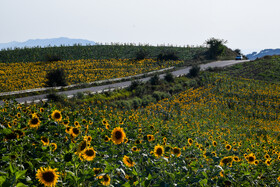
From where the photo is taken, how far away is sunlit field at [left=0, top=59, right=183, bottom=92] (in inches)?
1097

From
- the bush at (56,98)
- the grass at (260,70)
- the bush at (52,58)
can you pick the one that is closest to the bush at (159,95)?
the bush at (56,98)

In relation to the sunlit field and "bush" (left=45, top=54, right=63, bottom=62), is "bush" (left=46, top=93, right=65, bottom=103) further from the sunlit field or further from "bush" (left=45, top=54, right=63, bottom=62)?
"bush" (left=45, top=54, right=63, bottom=62)

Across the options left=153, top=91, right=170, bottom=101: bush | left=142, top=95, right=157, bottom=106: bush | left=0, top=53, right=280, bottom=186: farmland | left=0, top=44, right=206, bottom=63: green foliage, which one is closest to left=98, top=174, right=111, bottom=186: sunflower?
left=0, top=53, right=280, bottom=186: farmland

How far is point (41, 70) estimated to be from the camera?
3516cm

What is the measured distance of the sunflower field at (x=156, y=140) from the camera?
9.74 feet

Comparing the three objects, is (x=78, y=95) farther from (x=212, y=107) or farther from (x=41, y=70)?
(x=41, y=70)

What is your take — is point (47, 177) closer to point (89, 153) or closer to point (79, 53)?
point (89, 153)

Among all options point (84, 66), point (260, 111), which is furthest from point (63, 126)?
point (84, 66)

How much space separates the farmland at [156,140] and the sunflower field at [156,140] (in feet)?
0.04

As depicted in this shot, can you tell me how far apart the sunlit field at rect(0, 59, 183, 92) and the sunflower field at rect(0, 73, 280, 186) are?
12598 mm

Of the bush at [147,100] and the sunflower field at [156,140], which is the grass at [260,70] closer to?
the sunflower field at [156,140]

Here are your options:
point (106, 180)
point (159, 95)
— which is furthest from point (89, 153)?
point (159, 95)

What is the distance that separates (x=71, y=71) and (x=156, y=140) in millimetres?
31719

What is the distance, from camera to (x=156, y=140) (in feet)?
18.3
